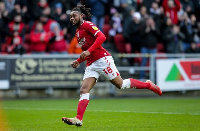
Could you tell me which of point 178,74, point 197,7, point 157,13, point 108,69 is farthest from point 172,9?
point 108,69

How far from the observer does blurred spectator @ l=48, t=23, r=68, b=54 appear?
2064cm

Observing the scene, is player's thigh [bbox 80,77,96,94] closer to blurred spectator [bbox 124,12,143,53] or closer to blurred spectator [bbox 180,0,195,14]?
blurred spectator [bbox 124,12,143,53]

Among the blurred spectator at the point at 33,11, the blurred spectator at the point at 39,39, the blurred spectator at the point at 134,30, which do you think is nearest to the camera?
the blurred spectator at the point at 39,39

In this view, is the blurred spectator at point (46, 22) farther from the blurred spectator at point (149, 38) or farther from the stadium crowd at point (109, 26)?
the blurred spectator at point (149, 38)

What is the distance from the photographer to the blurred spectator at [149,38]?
20.8 metres

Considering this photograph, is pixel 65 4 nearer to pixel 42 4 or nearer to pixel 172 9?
pixel 42 4

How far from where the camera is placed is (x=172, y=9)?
22.7 metres

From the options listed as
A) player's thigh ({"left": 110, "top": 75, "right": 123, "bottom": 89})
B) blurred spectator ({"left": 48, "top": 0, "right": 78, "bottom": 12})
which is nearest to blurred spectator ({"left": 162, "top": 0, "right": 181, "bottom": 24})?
blurred spectator ({"left": 48, "top": 0, "right": 78, "bottom": 12})

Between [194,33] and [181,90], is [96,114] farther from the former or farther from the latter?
[194,33]

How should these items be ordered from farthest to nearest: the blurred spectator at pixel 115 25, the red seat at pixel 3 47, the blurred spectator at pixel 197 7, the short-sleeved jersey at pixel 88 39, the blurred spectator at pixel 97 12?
the blurred spectator at pixel 197 7 → the blurred spectator at pixel 97 12 → the blurred spectator at pixel 115 25 → the red seat at pixel 3 47 → the short-sleeved jersey at pixel 88 39

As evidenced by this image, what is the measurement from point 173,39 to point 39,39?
5439 mm

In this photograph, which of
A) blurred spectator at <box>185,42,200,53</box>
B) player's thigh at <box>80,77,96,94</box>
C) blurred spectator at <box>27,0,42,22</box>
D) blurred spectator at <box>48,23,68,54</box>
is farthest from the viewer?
blurred spectator at <box>185,42,200,53</box>

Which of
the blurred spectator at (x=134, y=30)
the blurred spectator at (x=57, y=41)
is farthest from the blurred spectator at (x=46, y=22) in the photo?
the blurred spectator at (x=134, y=30)

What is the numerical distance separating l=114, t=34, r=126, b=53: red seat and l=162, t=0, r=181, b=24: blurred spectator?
2.41 metres
